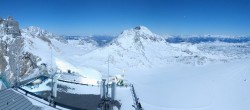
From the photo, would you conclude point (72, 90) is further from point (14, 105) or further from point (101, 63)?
point (101, 63)

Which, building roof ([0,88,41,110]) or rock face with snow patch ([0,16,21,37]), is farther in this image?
rock face with snow patch ([0,16,21,37])

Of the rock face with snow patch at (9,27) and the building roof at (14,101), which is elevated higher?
the rock face with snow patch at (9,27)

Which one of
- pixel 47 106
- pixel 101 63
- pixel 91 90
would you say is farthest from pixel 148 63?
pixel 47 106

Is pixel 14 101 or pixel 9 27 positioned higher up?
pixel 9 27

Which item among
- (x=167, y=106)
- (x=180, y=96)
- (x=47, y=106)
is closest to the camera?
(x=47, y=106)

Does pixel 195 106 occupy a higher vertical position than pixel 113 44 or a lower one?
lower

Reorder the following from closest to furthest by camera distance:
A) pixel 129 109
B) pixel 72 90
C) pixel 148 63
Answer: pixel 129 109 → pixel 72 90 → pixel 148 63

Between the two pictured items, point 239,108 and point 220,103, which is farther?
point 220,103

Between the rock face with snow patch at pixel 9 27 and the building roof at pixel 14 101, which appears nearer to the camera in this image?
the building roof at pixel 14 101

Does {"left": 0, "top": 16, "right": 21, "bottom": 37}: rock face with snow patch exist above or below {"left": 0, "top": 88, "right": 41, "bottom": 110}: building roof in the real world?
above

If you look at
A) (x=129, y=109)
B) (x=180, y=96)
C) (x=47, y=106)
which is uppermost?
(x=47, y=106)

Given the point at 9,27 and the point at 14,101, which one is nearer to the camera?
the point at 14,101
